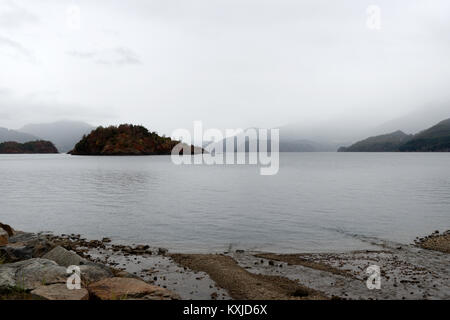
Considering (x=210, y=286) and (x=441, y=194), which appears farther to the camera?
(x=441, y=194)

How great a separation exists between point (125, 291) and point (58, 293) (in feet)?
8.78

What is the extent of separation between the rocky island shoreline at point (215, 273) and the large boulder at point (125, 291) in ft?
0.13

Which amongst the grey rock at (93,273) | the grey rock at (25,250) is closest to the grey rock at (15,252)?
the grey rock at (25,250)

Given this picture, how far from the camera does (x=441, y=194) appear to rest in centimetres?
6050

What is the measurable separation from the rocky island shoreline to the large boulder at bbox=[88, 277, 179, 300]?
0.04 metres

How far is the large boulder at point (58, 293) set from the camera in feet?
39.3

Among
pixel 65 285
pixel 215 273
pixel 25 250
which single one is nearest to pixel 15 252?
pixel 25 250

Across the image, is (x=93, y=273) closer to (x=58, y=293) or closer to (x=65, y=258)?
(x=65, y=258)

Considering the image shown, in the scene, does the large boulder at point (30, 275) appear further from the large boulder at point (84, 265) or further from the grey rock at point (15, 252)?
the grey rock at point (15, 252)

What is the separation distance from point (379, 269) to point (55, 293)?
18742 millimetres

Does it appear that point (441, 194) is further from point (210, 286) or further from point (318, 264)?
point (210, 286)
